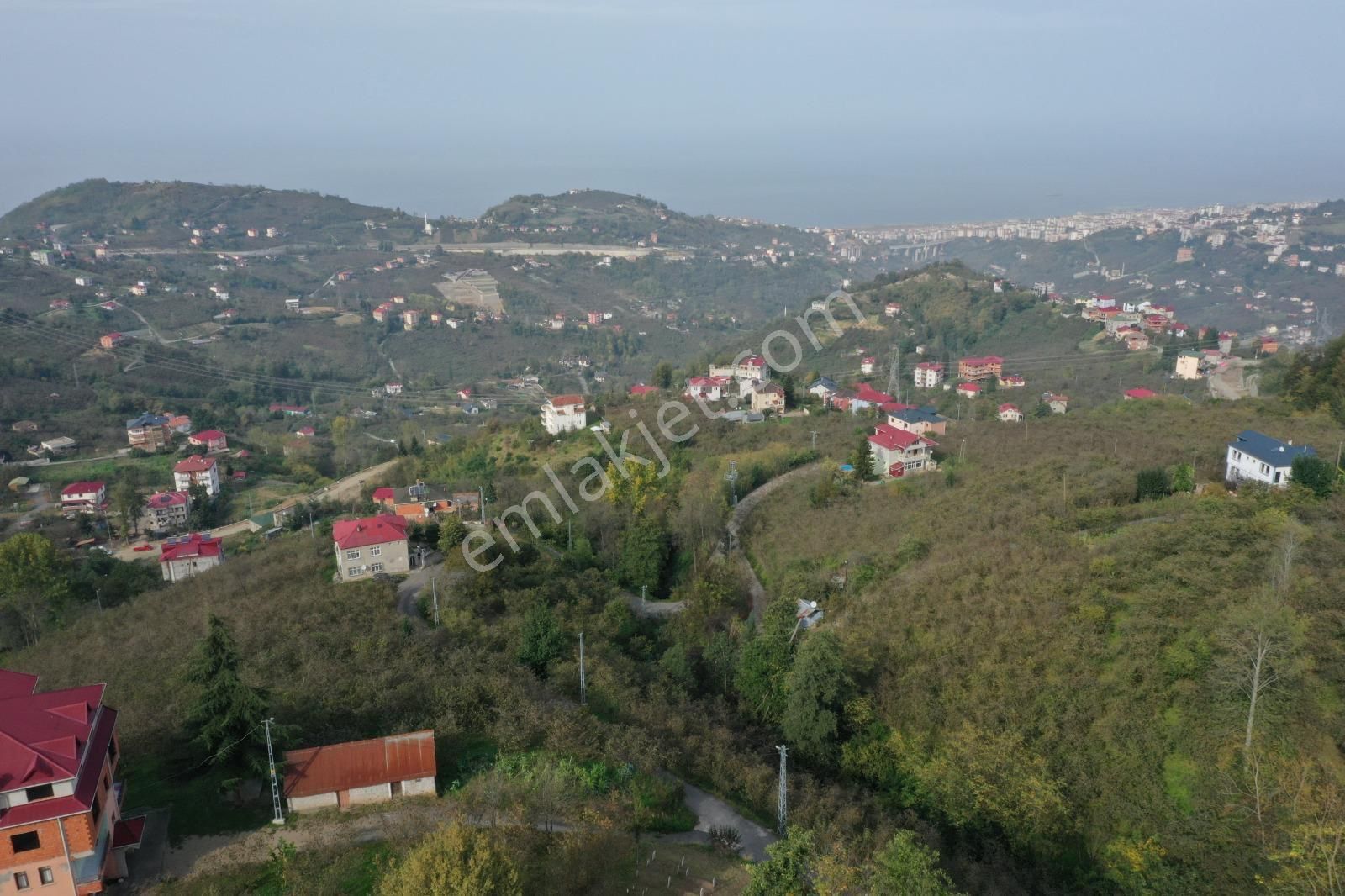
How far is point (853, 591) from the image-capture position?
51.4 feet

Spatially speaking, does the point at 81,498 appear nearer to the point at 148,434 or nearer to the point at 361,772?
the point at 148,434

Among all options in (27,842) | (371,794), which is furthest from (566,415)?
(27,842)

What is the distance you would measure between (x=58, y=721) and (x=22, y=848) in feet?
3.96

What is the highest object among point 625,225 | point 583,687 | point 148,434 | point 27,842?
point 625,225

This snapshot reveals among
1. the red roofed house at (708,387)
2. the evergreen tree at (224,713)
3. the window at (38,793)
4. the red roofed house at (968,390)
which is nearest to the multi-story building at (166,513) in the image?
the red roofed house at (708,387)

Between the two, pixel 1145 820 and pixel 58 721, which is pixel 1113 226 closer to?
pixel 1145 820

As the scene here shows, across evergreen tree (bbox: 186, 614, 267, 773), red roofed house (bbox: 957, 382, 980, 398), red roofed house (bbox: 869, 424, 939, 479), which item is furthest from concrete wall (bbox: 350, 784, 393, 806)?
red roofed house (bbox: 957, 382, 980, 398)

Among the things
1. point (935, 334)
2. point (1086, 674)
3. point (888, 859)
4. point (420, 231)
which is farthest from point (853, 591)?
point (420, 231)

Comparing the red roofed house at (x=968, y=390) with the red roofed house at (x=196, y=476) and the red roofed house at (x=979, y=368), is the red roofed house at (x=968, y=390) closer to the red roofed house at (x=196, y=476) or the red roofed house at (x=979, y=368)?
the red roofed house at (x=979, y=368)

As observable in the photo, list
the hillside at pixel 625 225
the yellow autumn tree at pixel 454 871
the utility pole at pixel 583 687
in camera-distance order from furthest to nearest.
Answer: the hillside at pixel 625 225
the utility pole at pixel 583 687
the yellow autumn tree at pixel 454 871

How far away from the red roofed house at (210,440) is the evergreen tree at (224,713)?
3134 centimetres

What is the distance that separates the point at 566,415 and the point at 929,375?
65.4 ft

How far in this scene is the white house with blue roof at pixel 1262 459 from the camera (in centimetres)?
1484

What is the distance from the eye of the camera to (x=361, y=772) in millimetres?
10133
